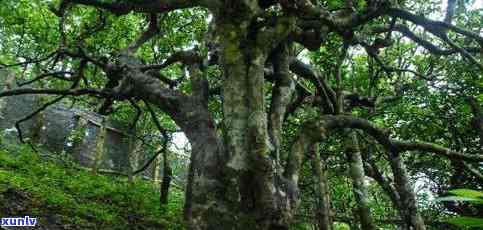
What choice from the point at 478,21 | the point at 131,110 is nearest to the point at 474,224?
the point at 478,21

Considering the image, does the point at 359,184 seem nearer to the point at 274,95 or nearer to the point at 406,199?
the point at 406,199

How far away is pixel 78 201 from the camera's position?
1003cm

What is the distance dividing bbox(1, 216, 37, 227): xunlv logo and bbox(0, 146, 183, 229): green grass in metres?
0.42

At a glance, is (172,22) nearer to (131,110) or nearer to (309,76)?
(309,76)

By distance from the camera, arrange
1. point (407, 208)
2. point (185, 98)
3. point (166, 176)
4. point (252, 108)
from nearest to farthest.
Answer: point (252, 108), point (185, 98), point (407, 208), point (166, 176)

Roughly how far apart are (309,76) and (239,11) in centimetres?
252

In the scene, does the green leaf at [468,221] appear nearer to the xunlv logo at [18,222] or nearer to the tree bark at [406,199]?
the tree bark at [406,199]

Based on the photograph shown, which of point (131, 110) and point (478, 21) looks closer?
point (478, 21)

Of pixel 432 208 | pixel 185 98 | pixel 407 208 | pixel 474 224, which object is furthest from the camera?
pixel 432 208

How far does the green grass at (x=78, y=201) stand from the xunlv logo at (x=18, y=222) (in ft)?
1.39

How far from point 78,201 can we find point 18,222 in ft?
11.2

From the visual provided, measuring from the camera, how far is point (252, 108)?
5.48 metres

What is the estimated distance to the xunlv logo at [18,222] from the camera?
647 centimetres

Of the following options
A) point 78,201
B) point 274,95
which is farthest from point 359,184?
point 78,201
